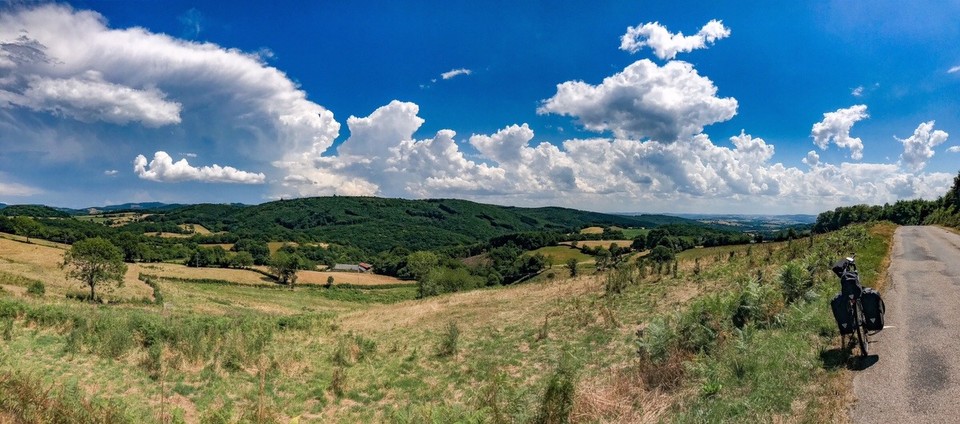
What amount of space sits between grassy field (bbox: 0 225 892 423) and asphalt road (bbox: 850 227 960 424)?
437mm

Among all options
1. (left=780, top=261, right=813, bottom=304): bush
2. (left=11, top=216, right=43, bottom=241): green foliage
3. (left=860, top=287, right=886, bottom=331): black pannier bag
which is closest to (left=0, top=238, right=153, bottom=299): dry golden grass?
(left=780, top=261, right=813, bottom=304): bush

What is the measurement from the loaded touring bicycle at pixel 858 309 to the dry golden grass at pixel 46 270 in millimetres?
52126

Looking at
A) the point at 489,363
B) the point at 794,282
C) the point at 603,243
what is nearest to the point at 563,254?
the point at 603,243

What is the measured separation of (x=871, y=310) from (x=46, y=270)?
79.0 m

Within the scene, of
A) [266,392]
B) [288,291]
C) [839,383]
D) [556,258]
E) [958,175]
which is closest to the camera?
[839,383]

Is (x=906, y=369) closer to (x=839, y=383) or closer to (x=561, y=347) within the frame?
(x=839, y=383)

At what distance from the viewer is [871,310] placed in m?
8.48

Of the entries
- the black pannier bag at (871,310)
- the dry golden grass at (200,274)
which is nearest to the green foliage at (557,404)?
the black pannier bag at (871,310)

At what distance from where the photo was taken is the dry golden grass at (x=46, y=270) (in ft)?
148

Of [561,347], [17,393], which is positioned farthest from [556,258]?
[17,393]

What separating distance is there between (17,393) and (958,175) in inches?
4384

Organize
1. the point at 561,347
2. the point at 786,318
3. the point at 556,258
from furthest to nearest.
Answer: the point at 556,258 → the point at 561,347 → the point at 786,318

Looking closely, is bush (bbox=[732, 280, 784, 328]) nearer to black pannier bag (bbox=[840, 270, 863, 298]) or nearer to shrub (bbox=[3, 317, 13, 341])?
black pannier bag (bbox=[840, 270, 863, 298])

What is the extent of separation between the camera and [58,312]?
16.1m
